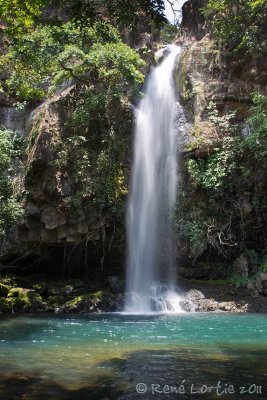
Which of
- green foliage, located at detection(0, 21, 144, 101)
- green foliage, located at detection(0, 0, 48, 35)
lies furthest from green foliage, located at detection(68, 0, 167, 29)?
green foliage, located at detection(0, 0, 48, 35)

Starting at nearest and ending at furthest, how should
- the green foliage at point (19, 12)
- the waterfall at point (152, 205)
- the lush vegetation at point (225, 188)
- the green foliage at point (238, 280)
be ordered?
the green foliage at point (19, 12) → the green foliage at point (238, 280) → the lush vegetation at point (225, 188) → the waterfall at point (152, 205)

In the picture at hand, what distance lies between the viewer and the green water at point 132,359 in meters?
5.95

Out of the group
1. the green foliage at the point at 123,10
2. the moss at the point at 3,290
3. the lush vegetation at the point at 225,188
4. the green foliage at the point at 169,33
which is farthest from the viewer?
the green foliage at the point at 169,33

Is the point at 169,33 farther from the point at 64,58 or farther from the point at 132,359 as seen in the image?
the point at 132,359

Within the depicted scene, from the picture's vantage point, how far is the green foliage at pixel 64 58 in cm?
1179

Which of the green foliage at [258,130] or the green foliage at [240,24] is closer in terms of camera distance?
the green foliage at [258,130]

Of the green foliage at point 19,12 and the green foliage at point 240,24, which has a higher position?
A: the green foliage at point 240,24

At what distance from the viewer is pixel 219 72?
20266 mm

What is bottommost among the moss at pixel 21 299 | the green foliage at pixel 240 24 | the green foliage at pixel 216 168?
the moss at pixel 21 299

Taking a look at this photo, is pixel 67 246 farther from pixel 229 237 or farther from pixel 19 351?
pixel 19 351

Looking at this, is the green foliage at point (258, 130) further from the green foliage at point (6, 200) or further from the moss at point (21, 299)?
the moss at point (21, 299)

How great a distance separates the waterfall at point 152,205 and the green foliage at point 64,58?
253 cm

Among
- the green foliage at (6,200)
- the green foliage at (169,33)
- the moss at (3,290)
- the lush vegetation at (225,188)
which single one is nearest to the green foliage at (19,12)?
the green foliage at (6,200)

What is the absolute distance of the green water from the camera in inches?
234
